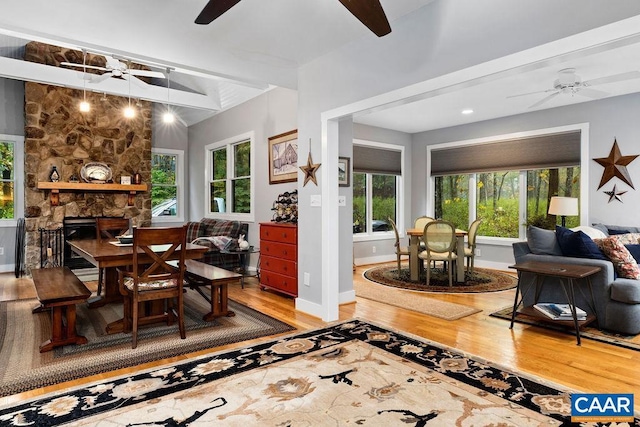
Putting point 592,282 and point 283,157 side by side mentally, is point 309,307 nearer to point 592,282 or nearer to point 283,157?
point 283,157

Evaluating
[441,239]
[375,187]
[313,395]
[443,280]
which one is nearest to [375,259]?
[375,187]

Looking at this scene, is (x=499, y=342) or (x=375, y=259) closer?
(x=499, y=342)

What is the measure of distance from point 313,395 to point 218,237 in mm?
3949

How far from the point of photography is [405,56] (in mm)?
3016

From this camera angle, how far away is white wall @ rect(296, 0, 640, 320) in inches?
86.3

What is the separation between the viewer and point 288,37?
348 centimetres

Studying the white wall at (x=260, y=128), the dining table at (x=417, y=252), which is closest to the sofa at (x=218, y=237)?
the white wall at (x=260, y=128)

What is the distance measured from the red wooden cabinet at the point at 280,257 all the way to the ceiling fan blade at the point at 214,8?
247 cm

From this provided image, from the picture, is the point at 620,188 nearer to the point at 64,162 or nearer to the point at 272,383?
the point at 272,383

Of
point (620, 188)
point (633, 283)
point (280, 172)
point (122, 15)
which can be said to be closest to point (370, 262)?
point (280, 172)

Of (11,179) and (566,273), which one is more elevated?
(11,179)

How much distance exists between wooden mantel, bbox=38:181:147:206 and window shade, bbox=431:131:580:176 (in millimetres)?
5730

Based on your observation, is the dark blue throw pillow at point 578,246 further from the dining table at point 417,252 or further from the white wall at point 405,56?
the white wall at point 405,56

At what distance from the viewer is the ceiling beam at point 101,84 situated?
17.9ft
